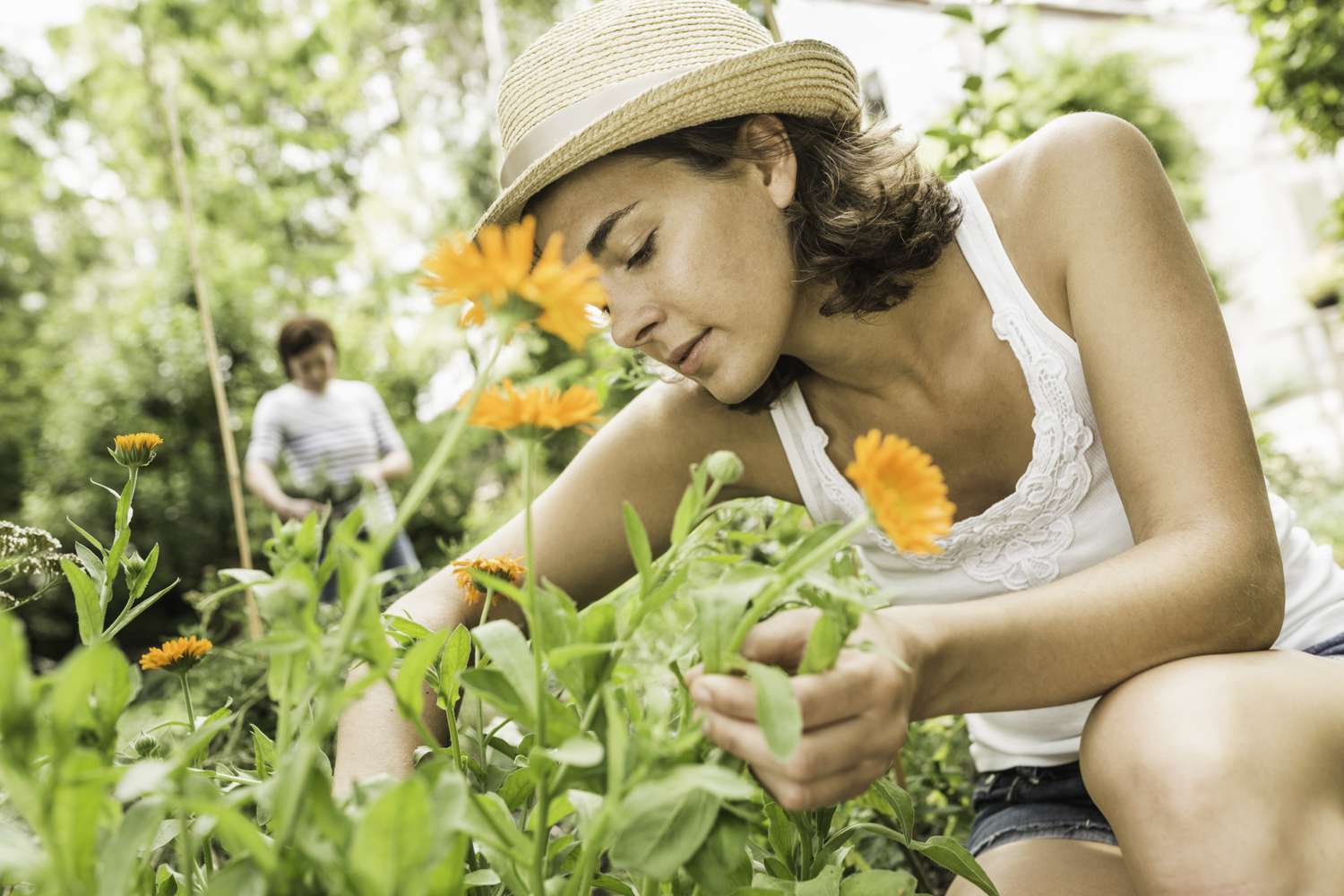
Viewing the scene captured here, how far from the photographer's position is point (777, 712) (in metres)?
0.44

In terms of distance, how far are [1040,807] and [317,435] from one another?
132 inches

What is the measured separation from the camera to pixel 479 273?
44cm

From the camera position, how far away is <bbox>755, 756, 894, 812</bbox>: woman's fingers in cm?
52

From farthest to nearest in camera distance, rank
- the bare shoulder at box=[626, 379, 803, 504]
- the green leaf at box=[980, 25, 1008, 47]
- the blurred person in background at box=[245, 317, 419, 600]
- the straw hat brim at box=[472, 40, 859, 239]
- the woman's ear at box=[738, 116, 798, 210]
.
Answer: the blurred person in background at box=[245, 317, 419, 600] < the green leaf at box=[980, 25, 1008, 47] < the bare shoulder at box=[626, 379, 803, 504] < the woman's ear at box=[738, 116, 798, 210] < the straw hat brim at box=[472, 40, 859, 239]

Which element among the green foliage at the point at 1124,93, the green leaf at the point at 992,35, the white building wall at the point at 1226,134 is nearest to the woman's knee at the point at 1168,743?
the green leaf at the point at 992,35

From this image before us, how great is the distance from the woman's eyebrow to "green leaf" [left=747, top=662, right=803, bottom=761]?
648mm

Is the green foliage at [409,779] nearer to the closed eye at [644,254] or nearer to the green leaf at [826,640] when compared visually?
the green leaf at [826,640]

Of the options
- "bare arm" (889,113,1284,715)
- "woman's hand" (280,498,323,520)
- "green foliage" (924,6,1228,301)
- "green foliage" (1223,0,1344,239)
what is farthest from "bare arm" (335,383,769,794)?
"green foliage" (924,6,1228,301)

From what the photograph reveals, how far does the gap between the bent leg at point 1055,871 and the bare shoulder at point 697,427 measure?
53cm

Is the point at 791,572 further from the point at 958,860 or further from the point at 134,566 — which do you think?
the point at 134,566

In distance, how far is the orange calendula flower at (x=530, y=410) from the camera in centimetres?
48

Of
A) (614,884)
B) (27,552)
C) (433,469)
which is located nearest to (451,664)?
(614,884)

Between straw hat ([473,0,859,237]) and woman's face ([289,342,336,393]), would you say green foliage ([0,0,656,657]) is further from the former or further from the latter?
woman's face ([289,342,336,393])

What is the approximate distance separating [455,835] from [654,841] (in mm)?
91
